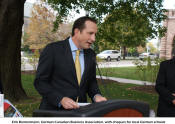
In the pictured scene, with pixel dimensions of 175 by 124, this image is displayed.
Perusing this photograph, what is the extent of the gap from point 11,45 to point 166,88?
5544 millimetres

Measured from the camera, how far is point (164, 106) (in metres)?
3.21

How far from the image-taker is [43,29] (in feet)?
117

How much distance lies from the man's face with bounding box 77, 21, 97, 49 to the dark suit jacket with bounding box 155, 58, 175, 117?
1.38 m

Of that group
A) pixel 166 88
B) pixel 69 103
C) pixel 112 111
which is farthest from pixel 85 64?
pixel 166 88

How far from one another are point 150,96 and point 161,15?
3562 mm

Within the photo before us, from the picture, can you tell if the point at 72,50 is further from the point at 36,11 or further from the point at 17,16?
the point at 36,11

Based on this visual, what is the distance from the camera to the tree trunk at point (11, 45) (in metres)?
7.27

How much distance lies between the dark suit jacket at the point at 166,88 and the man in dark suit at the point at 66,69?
112 centimetres

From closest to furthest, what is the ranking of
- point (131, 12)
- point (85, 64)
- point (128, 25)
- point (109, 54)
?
1. point (85, 64)
2. point (131, 12)
3. point (128, 25)
4. point (109, 54)

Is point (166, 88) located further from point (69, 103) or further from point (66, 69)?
point (69, 103)

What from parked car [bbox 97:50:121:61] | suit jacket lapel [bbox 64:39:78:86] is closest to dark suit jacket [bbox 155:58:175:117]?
suit jacket lapel [bbox 64:39:78:86]

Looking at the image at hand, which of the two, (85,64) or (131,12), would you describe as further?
(131,12)

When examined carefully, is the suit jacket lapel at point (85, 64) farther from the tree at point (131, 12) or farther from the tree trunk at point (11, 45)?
the tree at point (131, 12)

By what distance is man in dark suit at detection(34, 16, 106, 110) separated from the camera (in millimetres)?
2322
